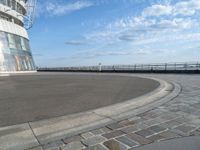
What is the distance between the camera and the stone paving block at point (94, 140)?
4168 mm

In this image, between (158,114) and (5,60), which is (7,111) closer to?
(158,114)

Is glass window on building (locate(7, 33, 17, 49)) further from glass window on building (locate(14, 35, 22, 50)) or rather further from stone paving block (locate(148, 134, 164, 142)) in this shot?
stone paving block (locate(148, 134, 164, 142))

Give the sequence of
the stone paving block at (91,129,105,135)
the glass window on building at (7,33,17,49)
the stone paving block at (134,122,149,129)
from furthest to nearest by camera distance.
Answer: the glass window on building at (7,33,17,49) → the stone paving block at (134,122,149,129) → the stone paving block at (91,129,105,135)

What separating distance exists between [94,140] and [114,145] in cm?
48

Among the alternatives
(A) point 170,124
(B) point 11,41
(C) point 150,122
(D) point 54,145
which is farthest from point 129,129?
(B) point 11,41

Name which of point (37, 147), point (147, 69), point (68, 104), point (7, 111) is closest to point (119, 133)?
point (37, 147)

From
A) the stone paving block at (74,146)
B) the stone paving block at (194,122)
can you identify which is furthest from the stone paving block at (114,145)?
the stone paving block at (194,122)

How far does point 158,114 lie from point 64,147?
10.8ft

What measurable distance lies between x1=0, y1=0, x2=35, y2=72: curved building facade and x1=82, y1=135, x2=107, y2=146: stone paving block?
3155 cm

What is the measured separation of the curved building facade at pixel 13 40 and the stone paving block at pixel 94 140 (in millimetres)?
31551

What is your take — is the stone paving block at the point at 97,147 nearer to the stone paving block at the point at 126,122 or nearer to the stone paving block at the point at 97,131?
the stone paving block at the point at 97,131

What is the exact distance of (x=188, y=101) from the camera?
315 inches

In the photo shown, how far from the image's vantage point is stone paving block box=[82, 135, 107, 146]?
13.7 ft

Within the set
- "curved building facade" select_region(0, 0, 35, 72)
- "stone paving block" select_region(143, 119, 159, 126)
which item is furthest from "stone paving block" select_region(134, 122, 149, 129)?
"curved building facade" select_region(0, 0, 35, 72)
